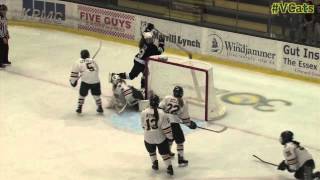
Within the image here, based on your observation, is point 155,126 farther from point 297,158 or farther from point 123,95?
point 123,95

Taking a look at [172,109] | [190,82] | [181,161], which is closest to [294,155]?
[181,161]

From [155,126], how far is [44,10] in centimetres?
934

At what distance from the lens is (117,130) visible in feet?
38.3

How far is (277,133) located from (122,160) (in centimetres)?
262

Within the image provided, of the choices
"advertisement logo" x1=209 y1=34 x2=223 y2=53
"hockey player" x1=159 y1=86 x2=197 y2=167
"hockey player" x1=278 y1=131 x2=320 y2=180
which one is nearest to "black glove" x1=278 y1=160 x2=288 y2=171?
"hockey player" x1=278 y1=131 x2=320 y2=180

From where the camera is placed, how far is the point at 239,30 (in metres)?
15.2

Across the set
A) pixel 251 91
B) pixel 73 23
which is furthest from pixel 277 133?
pixel 73 23

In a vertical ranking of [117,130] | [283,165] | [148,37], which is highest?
[148,37]

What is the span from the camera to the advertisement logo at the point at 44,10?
17.9 m

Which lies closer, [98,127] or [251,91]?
[98,127]

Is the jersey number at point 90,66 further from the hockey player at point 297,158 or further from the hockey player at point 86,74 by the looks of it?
the hockey player at point 297,158

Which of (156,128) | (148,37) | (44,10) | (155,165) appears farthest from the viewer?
(44,10)

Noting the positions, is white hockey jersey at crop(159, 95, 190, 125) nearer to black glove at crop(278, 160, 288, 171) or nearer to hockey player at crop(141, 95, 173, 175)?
hockey player at crop(141, 95, 173, 175)

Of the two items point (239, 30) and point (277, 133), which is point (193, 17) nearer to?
point (239, 30)
